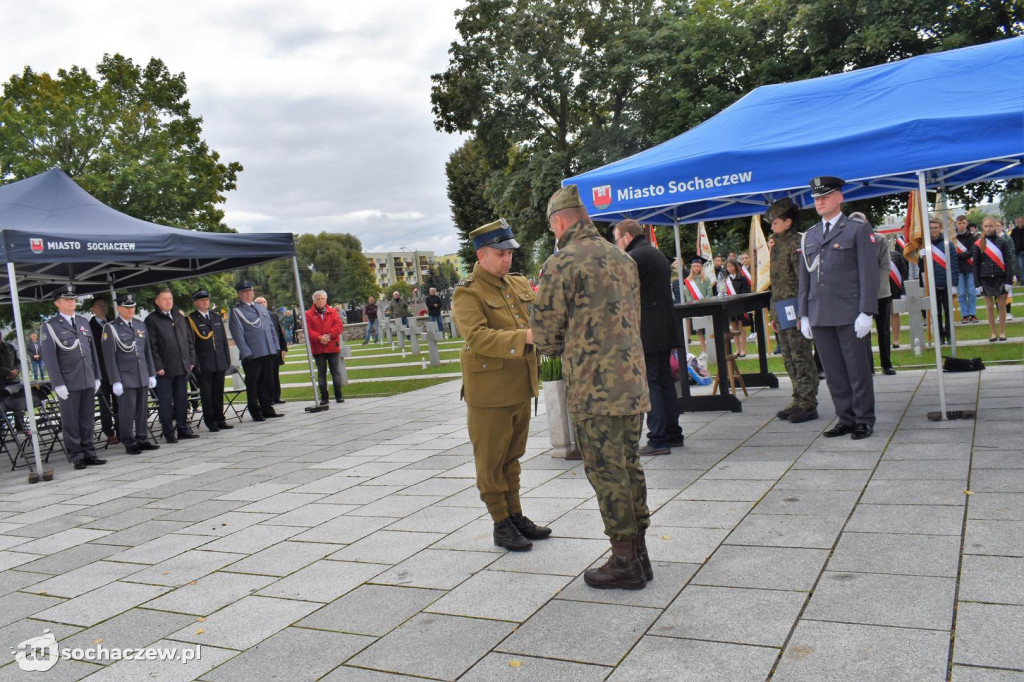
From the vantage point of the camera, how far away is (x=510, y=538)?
4.66 m

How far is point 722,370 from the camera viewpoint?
8.69 meters

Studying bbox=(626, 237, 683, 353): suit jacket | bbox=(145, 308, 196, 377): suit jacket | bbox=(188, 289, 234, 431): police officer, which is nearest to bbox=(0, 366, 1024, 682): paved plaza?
bbox=(626, 237, 683, 353): suit jacket

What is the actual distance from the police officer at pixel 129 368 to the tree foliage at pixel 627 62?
19316mm

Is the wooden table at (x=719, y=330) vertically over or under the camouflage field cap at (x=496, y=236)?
under

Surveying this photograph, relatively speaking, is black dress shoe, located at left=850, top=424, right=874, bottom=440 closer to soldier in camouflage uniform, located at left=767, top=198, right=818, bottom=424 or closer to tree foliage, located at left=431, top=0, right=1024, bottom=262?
soldier in camouflage uniform, located at left=767, top=198, right=818, bottom=424

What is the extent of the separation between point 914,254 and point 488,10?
94.0ft

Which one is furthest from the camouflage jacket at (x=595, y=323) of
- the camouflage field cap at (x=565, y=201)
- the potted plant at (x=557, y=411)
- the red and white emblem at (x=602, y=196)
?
the red and white emblem at (x=602, y=196)

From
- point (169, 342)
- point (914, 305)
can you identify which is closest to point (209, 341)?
point (169, 342)

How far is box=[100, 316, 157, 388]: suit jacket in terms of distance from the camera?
33.2 ft

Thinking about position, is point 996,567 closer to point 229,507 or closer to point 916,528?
point 916,528

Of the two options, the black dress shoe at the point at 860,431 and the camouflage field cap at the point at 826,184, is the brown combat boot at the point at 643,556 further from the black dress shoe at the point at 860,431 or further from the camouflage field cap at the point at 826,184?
the camouflage field cap at the point at 826,184

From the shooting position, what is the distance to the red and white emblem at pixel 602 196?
7.78m

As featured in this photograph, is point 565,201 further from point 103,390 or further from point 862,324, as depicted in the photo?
point 103,390

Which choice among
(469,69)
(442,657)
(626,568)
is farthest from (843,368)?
(469,69)
